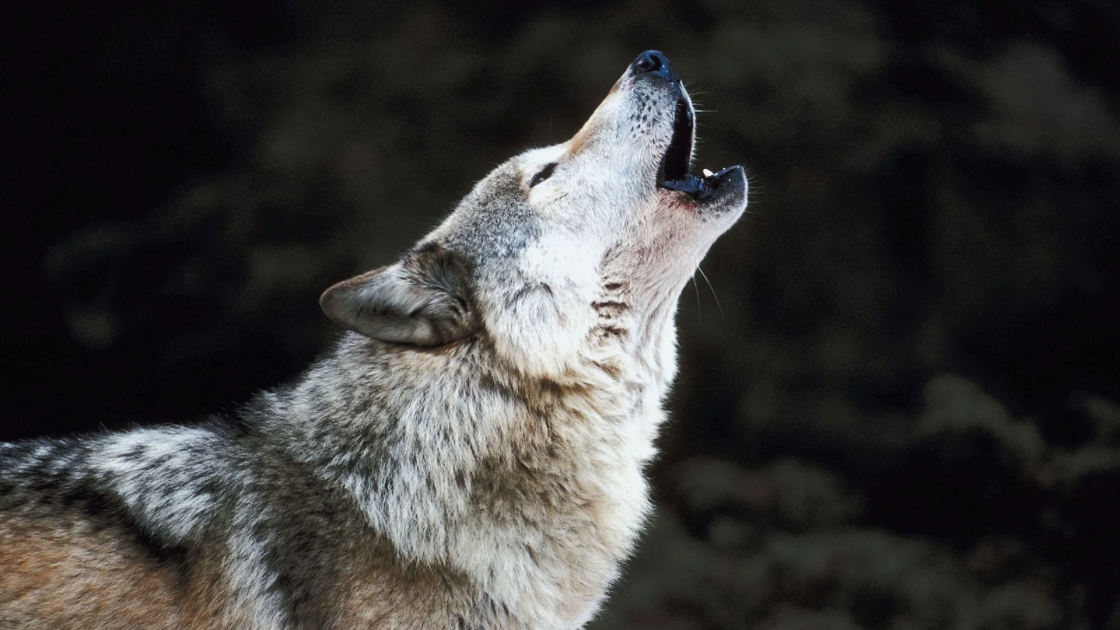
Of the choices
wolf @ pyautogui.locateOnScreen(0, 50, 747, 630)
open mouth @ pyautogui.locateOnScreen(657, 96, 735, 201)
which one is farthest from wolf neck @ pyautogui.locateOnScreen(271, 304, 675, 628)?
open mouth @ pyautogui.locateOnScreen(657, 96, 735, 201)

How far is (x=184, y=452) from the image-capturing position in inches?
105

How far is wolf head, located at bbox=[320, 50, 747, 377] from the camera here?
2.62 metres

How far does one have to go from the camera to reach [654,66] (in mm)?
2990

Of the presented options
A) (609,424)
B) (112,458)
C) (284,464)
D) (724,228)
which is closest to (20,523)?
(112,458)

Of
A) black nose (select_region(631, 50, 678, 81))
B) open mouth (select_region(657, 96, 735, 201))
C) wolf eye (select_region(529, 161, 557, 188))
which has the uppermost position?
black nose (select_region(631, 50, 678, 81))

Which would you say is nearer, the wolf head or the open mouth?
the wolf head

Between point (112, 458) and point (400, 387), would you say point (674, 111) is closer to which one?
point (400, 387)

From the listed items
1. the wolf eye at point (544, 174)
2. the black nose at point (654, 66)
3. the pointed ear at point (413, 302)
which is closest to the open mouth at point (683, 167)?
the black nose at point (654, 66)

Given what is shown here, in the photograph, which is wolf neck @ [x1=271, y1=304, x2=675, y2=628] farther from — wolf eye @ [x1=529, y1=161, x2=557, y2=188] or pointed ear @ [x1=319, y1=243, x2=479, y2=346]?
wolf eye @ [x1=529, y1=161, x2=557, y2=188]

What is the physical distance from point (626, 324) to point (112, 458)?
1658mm

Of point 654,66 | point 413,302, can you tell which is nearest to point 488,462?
point 413,302

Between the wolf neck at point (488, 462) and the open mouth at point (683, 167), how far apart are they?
611 mm

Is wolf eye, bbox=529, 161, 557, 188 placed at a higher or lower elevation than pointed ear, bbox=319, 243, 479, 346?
higher

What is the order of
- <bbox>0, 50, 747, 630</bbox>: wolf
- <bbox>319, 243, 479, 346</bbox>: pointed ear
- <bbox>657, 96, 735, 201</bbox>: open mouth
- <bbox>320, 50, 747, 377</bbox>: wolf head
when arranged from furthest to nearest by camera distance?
1. <bbox>657, 96, 735, 201</bbox>: open mouth
2. <bbox>320, 50, 747, 377</bbox>: wolf head
3. <bbox>319, 243, 479, 346</bbox>: pointed ear
4. <bbox>0, 50, 747, 630</bbox>: wolf
